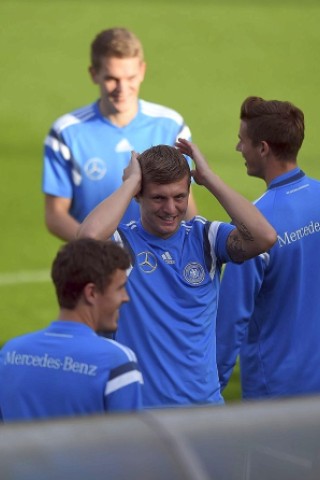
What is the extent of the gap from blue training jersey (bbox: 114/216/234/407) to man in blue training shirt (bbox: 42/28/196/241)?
92.5 inches

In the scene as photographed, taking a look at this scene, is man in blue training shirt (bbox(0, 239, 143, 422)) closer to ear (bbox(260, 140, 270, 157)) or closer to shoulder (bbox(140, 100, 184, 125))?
ear (bbox(260, 140, 270, 157))

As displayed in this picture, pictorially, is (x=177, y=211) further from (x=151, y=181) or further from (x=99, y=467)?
(x=99, y=467)

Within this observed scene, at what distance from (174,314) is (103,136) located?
2836 mm

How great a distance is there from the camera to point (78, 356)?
425 cm

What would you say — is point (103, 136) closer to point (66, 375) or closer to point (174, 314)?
point (174, 314)

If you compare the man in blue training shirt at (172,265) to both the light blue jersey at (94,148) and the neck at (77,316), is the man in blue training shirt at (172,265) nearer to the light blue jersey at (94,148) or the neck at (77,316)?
the neck at (77,316)

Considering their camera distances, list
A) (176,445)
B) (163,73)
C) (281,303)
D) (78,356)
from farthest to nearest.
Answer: (163,73) → (281,303) → (78,356) → (176,445)

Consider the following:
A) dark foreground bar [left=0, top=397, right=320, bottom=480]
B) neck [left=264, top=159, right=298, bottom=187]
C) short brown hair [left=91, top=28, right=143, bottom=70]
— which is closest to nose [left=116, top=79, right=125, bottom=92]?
short brown hair [left=91, top=28, right=143, bottom=70]

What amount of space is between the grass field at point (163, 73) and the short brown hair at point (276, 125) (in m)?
4.75

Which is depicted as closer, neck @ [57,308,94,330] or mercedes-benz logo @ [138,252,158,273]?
neck @ [57,308,94,330]

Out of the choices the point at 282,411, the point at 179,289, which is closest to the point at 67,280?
the point at 179,289

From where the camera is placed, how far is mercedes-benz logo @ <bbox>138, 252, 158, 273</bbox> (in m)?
5.11

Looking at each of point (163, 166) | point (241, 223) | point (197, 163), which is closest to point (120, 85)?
point (197, 163)

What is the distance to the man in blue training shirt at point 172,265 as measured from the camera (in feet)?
16.5
